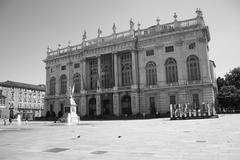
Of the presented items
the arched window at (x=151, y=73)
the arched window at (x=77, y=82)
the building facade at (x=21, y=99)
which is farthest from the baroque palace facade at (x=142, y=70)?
the building facade at (x=21, y=99)

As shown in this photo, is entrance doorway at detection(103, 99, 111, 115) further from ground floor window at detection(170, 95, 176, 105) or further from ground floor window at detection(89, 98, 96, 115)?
ground floor window at detection(170, 95, 176, 105)

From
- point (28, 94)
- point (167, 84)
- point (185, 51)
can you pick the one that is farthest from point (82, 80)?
point (28, 94)

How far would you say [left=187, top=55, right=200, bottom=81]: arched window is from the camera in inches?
1719

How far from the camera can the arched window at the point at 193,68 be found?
143 feet

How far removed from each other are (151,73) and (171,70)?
177 inches

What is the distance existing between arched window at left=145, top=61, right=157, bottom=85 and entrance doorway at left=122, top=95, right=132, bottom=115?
606 cm

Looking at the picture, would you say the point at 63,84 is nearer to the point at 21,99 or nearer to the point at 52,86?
the point at 52,86

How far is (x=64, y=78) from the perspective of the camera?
60781 millimetres

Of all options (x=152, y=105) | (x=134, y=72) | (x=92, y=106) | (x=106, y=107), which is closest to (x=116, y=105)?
(x=106, y=107)

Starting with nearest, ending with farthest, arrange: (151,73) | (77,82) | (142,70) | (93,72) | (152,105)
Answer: (152,105) → (151,73) → (142,70) → (93,72) → (77,82)

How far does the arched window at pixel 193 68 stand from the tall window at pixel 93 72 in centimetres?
2271

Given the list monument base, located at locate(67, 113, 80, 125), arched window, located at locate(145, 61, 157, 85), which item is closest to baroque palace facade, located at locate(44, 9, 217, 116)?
arched window, located at locate(145, 61, 157, 85)

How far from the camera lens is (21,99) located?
86812mm

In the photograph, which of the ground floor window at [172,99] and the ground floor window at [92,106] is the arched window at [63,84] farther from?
the ground floor window at [172,99]
